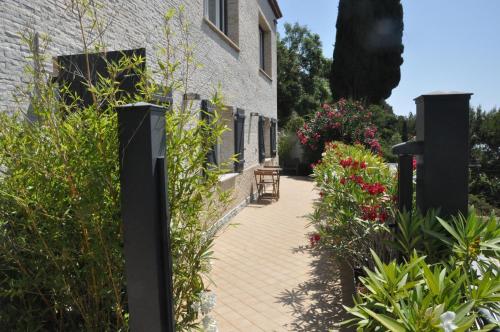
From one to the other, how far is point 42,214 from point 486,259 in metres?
2.58

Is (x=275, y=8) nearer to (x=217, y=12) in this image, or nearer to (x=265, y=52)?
(x=265, y=52)

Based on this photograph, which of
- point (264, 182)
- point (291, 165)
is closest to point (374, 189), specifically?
point (264, 182)

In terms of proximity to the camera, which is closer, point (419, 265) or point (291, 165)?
point (419, 265)

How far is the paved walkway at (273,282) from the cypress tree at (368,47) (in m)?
15.5

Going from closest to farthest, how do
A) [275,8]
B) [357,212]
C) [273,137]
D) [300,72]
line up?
1. [357,212]
2. [275,8]
3. [273,137]
4. [300,72]

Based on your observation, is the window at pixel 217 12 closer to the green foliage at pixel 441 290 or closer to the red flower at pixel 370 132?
the red flower at pixel 370 132

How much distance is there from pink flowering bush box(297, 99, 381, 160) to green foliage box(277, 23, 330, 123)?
14.8 metres

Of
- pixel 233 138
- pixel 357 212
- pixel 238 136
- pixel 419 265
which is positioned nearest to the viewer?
pixel 419 265

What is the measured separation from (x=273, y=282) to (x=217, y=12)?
22.5ft

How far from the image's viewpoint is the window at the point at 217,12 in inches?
337

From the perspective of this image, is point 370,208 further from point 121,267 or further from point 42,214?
point 42,214

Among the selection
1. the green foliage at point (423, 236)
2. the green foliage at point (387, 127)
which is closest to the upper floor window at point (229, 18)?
the green foliage at point (423, 236)

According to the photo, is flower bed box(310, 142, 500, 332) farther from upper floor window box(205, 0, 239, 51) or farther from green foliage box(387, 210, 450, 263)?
upper floor window box(205, 0, 239, 51)

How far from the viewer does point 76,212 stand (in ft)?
5.76
